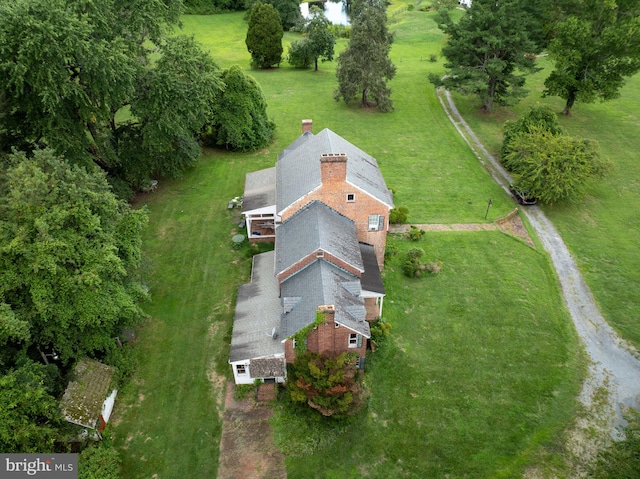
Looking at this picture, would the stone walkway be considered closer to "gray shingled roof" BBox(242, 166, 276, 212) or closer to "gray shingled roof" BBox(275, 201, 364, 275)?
"gray shingled roof" BBox(275, 201, 364, 275)

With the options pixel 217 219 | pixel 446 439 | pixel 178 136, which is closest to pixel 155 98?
pixel 178 136

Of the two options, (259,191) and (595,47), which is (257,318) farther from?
(595,47)

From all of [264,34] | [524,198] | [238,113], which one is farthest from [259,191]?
[264,34]

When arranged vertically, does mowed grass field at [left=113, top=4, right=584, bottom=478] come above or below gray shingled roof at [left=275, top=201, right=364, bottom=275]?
below

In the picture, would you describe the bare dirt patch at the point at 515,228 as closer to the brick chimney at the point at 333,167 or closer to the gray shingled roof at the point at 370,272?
the gray shingled roof at the point at 370,272

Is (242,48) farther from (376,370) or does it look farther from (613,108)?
(376,370)

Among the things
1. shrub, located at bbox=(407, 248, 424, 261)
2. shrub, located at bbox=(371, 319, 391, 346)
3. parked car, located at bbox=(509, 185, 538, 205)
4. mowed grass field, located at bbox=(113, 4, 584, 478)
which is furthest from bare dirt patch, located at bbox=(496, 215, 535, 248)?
shrub, located at bbox=(371, 319, 391, 346)
